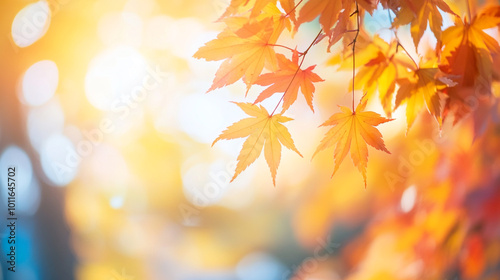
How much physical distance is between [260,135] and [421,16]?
0.25 meters

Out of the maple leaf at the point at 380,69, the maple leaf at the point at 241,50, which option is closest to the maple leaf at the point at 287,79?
the maple leaf at the point at 241,50

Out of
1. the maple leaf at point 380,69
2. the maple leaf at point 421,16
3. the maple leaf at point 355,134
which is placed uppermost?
the maple leaf at point 380,69

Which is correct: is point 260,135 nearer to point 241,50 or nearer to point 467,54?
point 241,50

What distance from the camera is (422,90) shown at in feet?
1.73

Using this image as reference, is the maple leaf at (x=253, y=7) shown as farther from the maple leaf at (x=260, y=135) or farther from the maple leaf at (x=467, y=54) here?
the maple leaf at (x=467, y=54)

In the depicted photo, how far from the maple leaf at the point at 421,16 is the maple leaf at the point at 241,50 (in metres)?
0.15

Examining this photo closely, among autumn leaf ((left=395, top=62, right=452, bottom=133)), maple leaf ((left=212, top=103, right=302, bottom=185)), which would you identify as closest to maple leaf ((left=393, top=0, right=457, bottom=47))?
autumn leaf ((left=395, top=62, right=452, bottom=133))

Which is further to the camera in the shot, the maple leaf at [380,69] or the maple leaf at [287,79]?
the maple leaf at [380,69]

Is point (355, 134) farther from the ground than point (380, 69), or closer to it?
closer to it

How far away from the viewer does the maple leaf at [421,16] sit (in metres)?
0.44

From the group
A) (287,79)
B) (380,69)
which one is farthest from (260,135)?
(380,69)

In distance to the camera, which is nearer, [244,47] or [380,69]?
[244,47]

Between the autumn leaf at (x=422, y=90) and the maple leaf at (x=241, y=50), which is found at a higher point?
the maple leaf at (x=241, y=50)

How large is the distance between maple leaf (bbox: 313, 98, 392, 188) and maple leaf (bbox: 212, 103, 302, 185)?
2.1 inches
